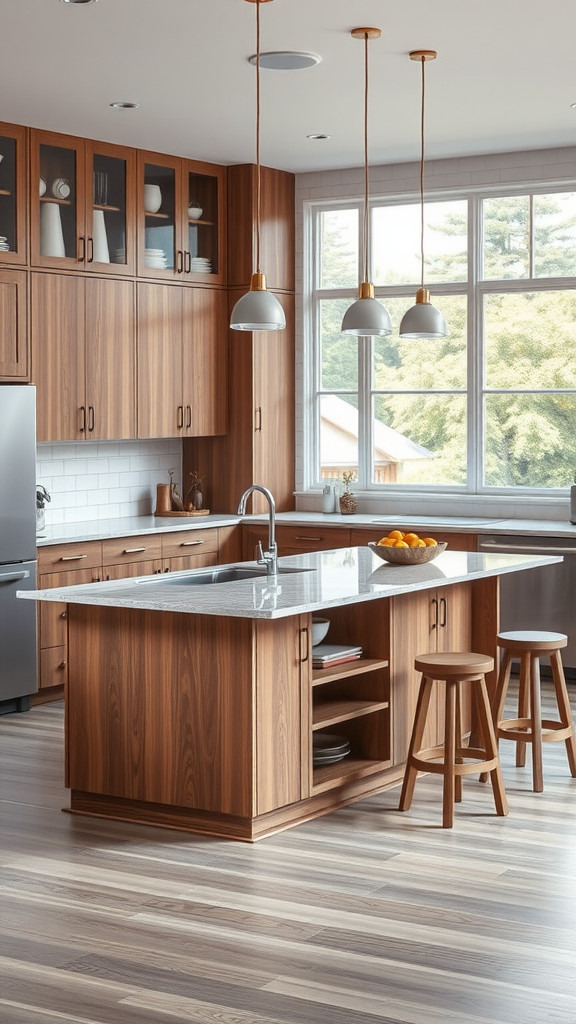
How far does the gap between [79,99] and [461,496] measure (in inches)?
133

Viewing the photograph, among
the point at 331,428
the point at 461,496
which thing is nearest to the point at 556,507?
the point at 461,496

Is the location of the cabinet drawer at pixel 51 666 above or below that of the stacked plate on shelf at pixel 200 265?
below

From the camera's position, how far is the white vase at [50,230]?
7.01 meters

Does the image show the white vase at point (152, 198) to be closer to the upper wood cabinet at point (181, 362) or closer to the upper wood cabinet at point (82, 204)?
the upper wood cabinet at point (82, 204)

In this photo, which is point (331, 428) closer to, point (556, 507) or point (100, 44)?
point (556, 507)

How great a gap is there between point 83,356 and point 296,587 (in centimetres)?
300

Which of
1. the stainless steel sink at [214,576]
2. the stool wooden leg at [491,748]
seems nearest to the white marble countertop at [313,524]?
the stainless steel sink at [214,576]

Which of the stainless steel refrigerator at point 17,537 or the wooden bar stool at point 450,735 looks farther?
the stainless steel refrigerator at point 17,537

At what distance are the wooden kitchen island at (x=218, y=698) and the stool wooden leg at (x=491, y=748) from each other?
44 cm

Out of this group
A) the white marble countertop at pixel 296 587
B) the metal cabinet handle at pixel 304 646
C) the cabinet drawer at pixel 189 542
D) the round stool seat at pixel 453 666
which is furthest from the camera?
the cabinet drawer at pixel 189 542

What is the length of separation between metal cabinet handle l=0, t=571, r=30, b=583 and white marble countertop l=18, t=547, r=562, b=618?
1582 millimetres

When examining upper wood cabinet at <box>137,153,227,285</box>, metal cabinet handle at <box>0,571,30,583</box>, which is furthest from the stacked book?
upper wood cabinet at <box>137,153,227,285</box>

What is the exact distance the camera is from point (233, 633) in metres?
4.40

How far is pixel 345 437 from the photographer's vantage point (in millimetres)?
8719
